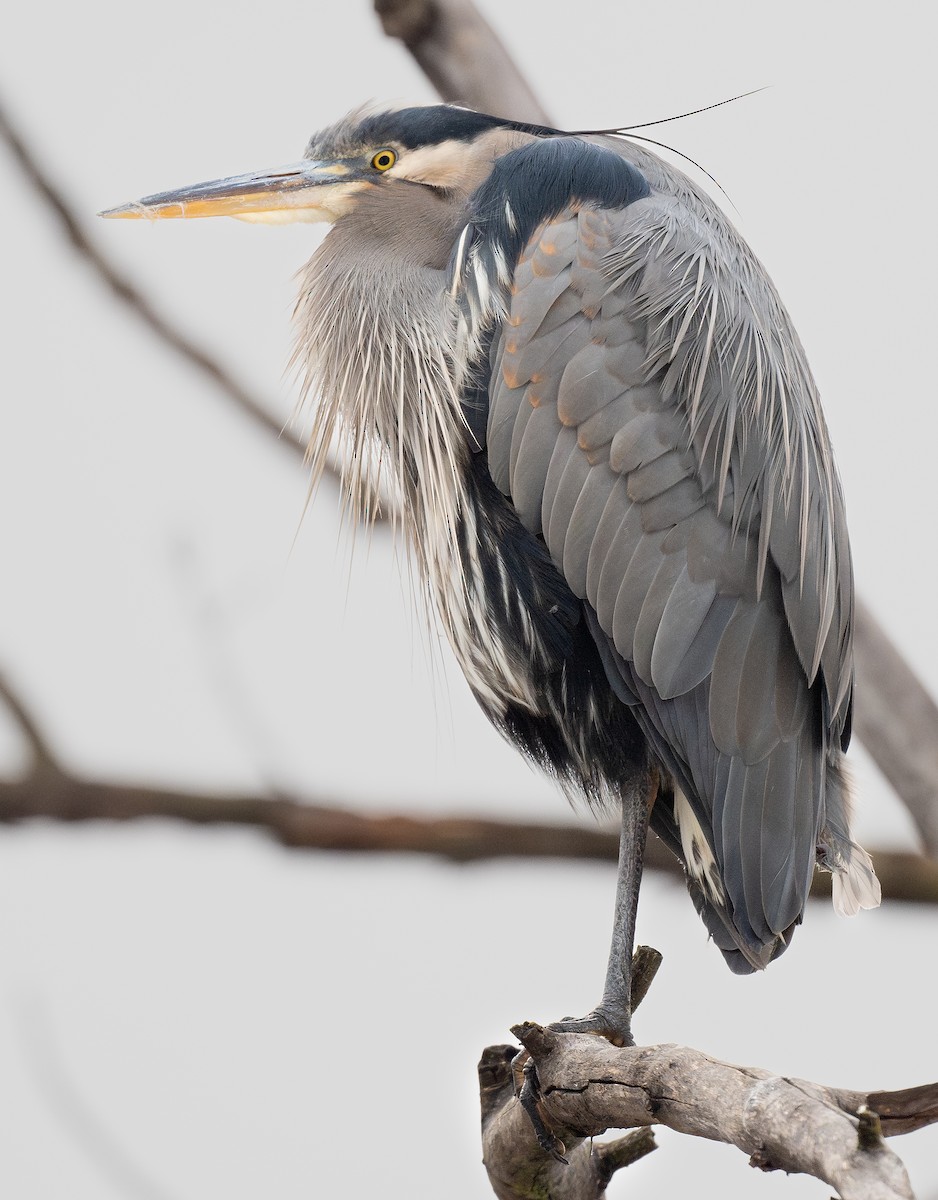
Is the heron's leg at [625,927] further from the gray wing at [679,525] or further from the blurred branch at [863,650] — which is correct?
the blurred branch at [863,650]

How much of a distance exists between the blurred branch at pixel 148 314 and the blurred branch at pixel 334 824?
0.83 meters

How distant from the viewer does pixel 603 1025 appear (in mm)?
2211

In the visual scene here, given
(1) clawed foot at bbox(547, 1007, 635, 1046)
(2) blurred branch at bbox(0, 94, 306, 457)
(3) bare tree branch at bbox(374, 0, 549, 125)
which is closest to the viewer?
(1) clawed foot at bbox(547, 1007, 635, 1046)

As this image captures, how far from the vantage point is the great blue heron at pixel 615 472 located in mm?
2223

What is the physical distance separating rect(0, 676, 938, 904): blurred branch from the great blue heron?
29cm

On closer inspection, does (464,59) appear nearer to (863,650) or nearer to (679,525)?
(679,525)

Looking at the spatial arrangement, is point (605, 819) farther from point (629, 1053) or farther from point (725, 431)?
point (629, 1053)

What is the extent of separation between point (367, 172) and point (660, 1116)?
1.63 metres

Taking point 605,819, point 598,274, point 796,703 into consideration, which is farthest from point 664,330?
point 605,819

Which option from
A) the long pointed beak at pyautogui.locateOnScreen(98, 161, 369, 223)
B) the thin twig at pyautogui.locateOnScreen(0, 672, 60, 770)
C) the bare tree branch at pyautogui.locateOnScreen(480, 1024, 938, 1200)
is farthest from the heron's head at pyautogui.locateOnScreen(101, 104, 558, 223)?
the bare tree branch at pyautogui.locateOnScreen(480, 1024, 938, 1200)

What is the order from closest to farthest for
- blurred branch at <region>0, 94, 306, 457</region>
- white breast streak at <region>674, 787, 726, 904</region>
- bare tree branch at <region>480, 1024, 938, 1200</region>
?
bare tree branch at <region>480, 1024, 938, 1200</region>
white breast streak at <region>674, 787, 726, 904</region>
blurred branch at <region>0, 94, 306, 457</region>

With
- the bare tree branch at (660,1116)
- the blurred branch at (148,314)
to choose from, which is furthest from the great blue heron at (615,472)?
the blurred branch at (148,314)

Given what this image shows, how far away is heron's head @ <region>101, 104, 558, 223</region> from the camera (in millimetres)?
2441

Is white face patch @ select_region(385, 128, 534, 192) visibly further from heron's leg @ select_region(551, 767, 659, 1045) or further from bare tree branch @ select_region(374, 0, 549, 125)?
heron's leg @ select_region(551, 767, 659, 1045)
